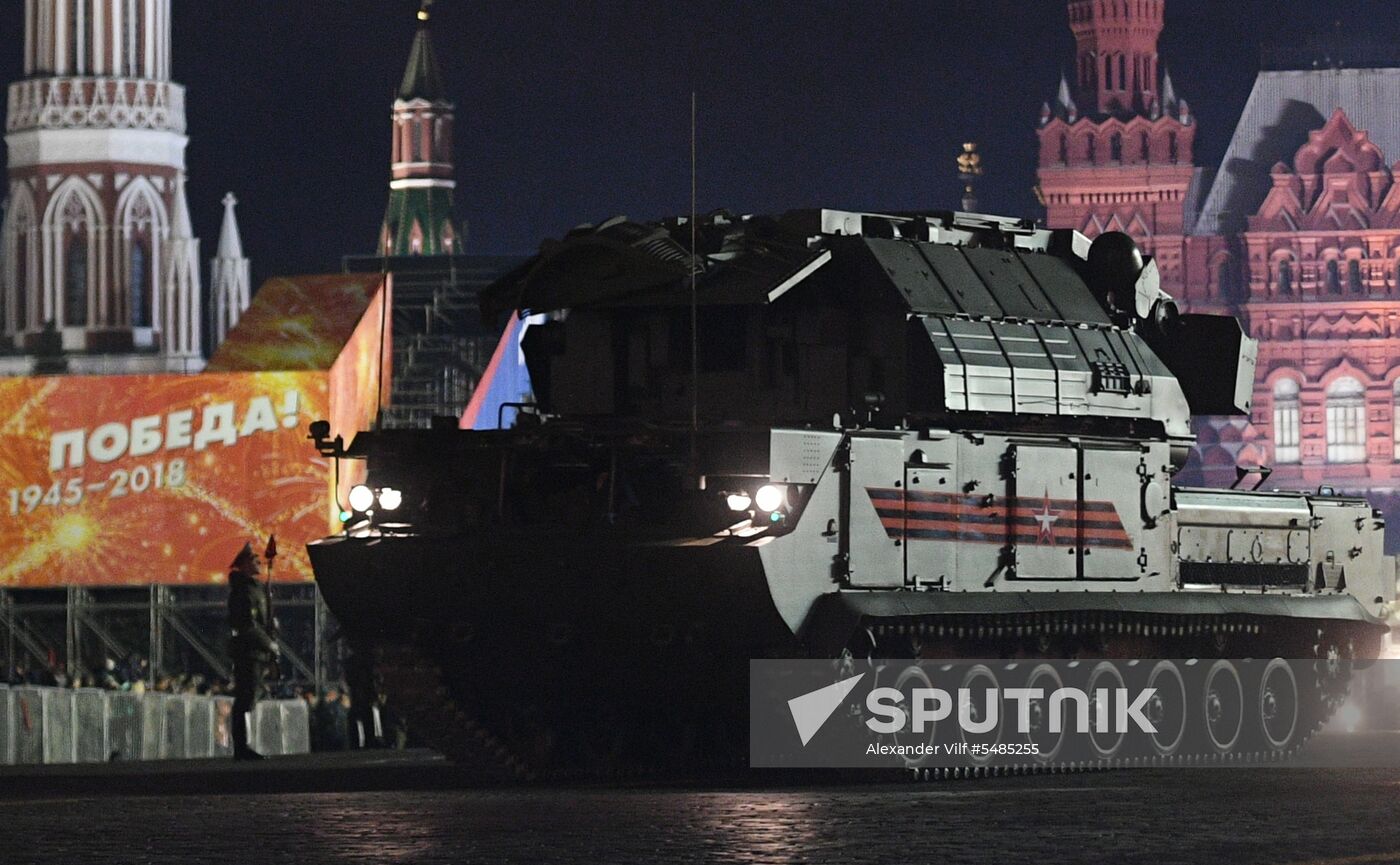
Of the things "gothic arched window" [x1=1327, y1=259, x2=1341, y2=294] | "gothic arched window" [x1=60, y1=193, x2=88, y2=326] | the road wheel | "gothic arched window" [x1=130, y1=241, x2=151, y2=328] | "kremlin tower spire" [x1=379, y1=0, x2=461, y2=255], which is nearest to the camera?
the road wheel

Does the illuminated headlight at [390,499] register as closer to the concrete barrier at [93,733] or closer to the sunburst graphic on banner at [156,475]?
the concrete barrier at [93,733]

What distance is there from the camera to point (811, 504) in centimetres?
1767

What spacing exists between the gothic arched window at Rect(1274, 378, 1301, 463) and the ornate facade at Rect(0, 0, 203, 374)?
143ft

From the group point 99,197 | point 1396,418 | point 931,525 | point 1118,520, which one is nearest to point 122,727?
point 1118,520

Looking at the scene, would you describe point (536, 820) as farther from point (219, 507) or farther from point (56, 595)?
point (56, 595)

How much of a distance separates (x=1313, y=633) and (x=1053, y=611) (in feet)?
13.0

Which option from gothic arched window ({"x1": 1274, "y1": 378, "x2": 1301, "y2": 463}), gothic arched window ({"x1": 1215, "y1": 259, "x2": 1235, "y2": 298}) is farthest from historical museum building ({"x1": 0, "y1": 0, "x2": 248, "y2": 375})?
gothic arched window ({"x1": 1274, "y1": 378, "x2": 1301, "y2": 463})

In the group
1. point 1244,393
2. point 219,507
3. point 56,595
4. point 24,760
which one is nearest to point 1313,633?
point 1244,393

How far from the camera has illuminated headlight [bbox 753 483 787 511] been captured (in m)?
17.5

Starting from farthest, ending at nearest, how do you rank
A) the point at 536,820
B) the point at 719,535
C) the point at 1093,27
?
the point at 1093,27 → the point at 719,535 → the point at 536,820

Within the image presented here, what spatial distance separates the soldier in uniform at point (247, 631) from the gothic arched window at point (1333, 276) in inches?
3726

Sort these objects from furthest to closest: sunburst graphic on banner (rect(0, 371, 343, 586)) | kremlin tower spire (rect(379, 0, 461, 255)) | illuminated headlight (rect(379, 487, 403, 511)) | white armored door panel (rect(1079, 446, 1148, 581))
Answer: kremlin tower spire (rect(379, 0, 461, 255)), sunburst graphic on banner (rect(0, 371, 343, 586)), white armored door panel (rect(1079, 446, 1148, 581)), illuminated headlight (rect(379, 487, 403, 511))

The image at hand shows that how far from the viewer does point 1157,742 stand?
20.4 meters

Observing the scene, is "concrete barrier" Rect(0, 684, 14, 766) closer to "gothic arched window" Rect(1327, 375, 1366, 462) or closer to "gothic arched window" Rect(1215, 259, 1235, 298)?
"gothic arched window" Rect(1327, 375, 1366, 462)
